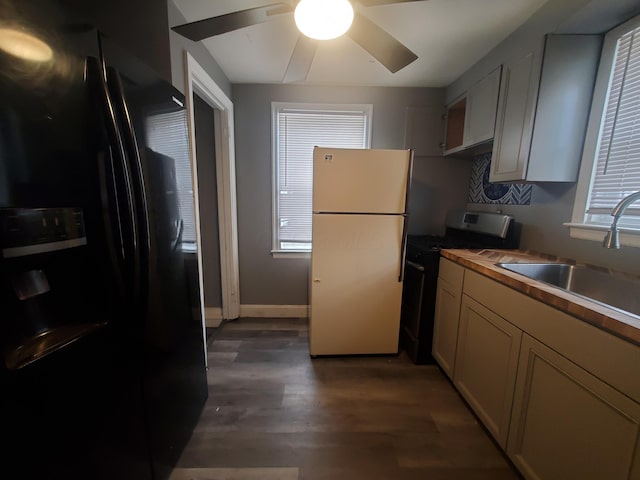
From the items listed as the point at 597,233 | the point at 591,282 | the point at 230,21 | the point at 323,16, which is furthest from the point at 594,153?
the point at 230,21

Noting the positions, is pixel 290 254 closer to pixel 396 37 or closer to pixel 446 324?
pixel 446 324

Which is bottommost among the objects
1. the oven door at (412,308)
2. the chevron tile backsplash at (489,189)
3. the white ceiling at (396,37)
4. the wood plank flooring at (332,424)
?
the wood plank flooring at (332,424)

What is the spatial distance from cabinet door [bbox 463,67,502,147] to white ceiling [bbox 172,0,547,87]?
23cm

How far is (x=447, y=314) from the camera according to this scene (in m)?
1.84

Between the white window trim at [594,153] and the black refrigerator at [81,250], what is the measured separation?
2.18 meters

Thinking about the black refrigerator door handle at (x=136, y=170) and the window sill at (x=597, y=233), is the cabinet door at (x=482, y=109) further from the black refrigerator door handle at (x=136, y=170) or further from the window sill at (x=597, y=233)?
the black refrigerator door handle at (x=136, y=170)

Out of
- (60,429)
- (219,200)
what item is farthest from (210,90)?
(60,429)

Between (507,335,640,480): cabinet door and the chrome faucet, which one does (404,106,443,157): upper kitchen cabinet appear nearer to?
the chrome faucet

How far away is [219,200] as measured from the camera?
2.48m

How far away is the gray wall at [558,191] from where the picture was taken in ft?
4.13

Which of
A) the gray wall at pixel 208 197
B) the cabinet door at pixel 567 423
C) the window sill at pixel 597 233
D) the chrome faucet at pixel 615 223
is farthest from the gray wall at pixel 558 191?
the gray wall at pixel 208 197

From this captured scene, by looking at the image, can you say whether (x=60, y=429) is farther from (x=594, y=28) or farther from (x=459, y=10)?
(x=594, y=28)

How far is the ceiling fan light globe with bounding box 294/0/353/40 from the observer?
992mm

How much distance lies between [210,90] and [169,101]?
96cm
